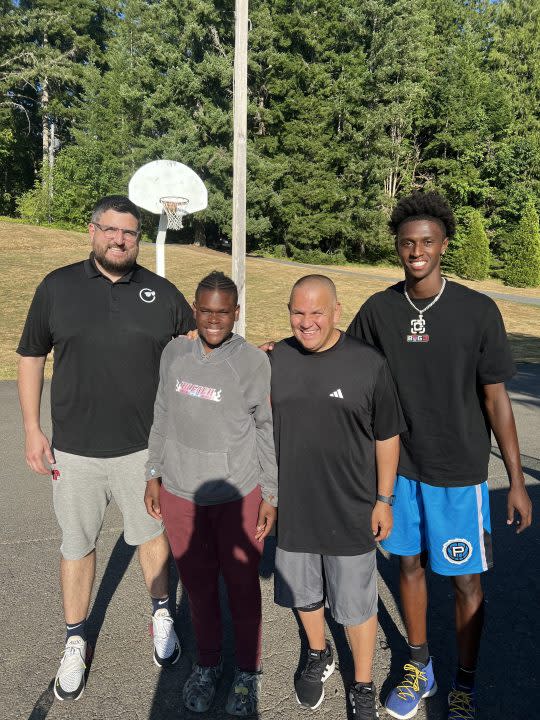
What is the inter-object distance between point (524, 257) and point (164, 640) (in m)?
32.2

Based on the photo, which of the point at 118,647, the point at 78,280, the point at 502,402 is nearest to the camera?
the point at 502,402

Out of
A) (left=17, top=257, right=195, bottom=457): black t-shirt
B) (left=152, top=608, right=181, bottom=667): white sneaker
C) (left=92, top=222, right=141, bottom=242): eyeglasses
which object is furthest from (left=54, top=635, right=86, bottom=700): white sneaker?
(left=92, top=222, right=141, bottom=242): eyeglasses

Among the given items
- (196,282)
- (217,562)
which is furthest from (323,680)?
(196,282)

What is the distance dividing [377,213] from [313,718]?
114ft

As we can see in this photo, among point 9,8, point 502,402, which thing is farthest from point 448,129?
point 502,402

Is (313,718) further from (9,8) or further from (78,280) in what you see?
(9,8)

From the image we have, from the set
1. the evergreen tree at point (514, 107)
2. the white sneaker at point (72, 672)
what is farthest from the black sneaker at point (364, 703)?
the evergreen tree at point (514, 107)

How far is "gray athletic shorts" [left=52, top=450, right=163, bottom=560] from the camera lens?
A: 2930 millimetres

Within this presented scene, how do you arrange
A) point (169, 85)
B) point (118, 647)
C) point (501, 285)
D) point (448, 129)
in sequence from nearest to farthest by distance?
1. point (118, 647)
2. point (501, 285)
3. point (169, 85)
4. point (448, 129)

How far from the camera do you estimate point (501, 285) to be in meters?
31.2

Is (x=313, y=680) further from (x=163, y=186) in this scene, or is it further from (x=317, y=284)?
(x=163, y=186)

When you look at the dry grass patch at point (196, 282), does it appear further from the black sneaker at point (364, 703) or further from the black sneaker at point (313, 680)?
the black sneaker at point (364, 703)

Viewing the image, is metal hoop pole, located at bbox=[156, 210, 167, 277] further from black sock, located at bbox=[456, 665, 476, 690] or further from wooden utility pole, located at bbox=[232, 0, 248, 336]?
black sock, located at bbox=[456, 665, 476, 690]

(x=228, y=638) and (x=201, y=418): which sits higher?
(x=201, y=418)
